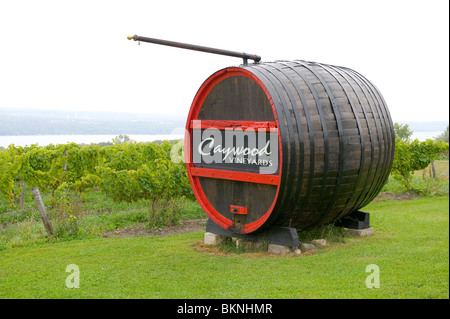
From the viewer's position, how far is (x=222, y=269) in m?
5.64

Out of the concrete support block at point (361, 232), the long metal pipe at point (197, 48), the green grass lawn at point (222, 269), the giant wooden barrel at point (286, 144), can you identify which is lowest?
the green grass lawn at point (222, 269)

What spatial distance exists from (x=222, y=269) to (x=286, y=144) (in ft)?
5.56

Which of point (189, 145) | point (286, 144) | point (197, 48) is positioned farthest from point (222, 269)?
point (197, 48)

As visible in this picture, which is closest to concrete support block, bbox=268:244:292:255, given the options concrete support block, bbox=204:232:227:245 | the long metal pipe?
concrete support block, bbox=204:232:227:245

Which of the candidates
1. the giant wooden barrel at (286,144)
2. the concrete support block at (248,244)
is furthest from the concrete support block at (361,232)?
the concrete support block at (248,244)

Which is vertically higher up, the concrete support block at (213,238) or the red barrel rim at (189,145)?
the red barrel rim at (189,145)

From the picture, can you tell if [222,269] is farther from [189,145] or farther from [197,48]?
[197,48]

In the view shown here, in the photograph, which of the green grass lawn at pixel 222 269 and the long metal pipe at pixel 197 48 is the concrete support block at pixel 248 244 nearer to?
the green grass lawn at pixel 222 269

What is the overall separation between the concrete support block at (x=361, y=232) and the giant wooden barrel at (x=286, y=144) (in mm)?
629

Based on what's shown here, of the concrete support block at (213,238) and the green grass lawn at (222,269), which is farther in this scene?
the concrete support block at (213,238)

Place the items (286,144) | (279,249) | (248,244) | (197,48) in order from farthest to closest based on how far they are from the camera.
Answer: (248,244) → (197,48) → (279,249) → (286,144)

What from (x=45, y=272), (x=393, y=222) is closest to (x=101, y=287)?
(x=45, y=272)

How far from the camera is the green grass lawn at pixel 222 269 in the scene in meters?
4.74

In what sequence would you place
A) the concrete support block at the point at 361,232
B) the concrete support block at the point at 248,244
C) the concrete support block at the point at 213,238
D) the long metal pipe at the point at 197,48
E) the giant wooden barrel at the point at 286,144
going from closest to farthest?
the giant wooden barrel at the point at 286,144
the long metal pipe at the point at 197,48
the concrete support block at the point at 248,244
the concrete support block at the point at 213,238
the concrete support block at the point at 361,232
